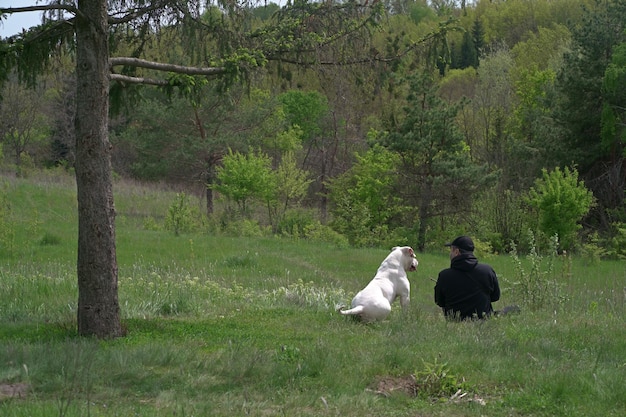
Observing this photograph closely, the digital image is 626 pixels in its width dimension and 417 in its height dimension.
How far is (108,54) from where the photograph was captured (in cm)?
866

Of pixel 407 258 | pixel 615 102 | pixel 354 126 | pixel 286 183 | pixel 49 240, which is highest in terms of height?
pixel 615 102

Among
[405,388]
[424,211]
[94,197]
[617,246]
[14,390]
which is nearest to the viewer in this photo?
[14,390]

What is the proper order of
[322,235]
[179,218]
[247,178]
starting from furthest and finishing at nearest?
1. [247,178]
2. [322,235]
3. [179,218]

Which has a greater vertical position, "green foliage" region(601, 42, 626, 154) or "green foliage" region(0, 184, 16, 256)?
"green foliage" region(601, 42, 626, 154)

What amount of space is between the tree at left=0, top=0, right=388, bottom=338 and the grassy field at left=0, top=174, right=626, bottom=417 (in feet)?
2.41

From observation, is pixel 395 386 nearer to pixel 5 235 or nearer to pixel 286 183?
pixel 5 235

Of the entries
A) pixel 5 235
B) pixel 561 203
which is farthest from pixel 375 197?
pixel 5 235

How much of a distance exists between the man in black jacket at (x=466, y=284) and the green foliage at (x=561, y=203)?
19.5 m

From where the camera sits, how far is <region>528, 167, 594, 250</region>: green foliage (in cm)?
2848

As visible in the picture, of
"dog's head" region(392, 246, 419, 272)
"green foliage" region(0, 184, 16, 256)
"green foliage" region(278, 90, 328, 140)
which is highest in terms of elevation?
"green foliage" region(278, 90, 328, 140)

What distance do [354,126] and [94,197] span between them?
154 ft

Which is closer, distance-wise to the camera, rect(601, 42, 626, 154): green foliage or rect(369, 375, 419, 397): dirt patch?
rect(369, 375, 419, 397): dirt patch

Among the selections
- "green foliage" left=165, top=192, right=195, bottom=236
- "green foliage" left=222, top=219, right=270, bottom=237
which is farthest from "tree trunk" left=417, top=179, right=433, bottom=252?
"green foliage" left=165, top=192, right=195, bottom=236

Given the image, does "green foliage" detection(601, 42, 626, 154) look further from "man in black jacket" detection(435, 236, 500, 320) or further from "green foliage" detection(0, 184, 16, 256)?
"man in black jacket" detection(435, 236, 500, 320)
